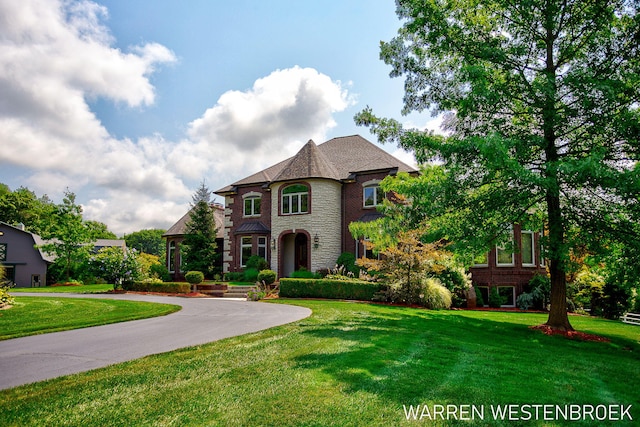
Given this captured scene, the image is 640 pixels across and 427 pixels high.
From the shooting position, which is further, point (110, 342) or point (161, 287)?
point (161, 287)

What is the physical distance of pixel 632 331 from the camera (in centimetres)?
1271

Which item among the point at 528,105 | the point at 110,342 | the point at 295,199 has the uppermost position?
the point at 528,105

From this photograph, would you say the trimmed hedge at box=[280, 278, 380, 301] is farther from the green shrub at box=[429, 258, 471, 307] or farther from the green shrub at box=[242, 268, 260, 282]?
the green shrub at box=[242, 268, 260, 282]

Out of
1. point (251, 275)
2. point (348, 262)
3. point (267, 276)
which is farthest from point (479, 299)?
point (251, 275)

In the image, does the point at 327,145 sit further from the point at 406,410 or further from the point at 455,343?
the point at 406,410

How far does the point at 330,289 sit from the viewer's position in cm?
1822

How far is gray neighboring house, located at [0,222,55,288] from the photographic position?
38312 mm

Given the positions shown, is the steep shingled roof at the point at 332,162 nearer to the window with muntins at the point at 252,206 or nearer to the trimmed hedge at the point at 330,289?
the window with muntins at the point at 252,206

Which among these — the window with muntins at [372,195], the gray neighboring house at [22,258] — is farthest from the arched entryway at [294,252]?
the gray neighboring house at [22,258]

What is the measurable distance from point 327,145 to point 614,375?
24261mm

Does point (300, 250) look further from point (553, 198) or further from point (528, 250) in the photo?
point (553, 198)

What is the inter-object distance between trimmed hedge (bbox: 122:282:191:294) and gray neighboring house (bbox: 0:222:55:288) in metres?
20.8

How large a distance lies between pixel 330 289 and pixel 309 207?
7.39 m

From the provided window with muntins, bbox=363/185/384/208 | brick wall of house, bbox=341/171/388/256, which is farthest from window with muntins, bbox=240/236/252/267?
window with muntins, bbox=363/185/384/208
